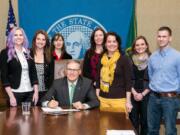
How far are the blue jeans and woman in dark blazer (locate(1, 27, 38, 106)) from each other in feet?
4.13

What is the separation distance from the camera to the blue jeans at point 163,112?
3.54m

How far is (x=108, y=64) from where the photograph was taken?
3.63m

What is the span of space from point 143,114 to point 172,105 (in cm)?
73

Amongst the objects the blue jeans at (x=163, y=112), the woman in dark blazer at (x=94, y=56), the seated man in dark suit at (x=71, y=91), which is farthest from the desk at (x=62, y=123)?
the woman in dark blazer at (x=94, y=56)

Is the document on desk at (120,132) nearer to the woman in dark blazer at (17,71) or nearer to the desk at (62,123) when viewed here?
the desk at (62,123)

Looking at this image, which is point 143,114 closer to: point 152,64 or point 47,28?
point 152,64

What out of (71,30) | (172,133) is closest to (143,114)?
(172,133)

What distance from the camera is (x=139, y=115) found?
432 centimetres

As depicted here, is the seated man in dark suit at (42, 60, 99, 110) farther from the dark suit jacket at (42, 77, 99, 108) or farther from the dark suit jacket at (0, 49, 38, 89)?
the dark suit jacket at (0, 49, 38, 89)

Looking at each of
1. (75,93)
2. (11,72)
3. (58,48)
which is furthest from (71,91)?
(58,48)

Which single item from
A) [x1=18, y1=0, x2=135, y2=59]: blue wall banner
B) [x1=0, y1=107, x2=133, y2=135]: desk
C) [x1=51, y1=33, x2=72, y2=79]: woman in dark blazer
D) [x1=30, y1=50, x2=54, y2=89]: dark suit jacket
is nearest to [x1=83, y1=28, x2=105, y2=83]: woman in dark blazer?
[x1=51, y1=33, x2=72, y2=79]: woman in dark blazer

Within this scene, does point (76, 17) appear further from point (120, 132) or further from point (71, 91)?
point (120, 132)

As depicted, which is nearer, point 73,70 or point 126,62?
point 73,70

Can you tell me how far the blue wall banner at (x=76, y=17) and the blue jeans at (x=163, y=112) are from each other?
7.33 feet
